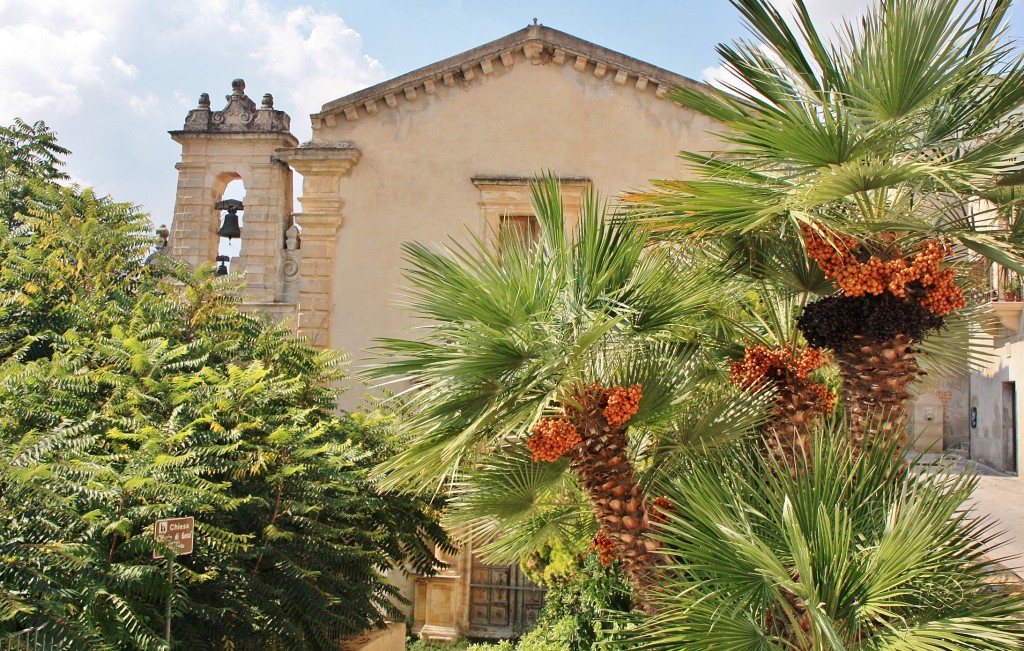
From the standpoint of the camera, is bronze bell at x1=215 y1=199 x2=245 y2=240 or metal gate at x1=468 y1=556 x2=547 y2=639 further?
bronze bell at x1=215 y1=199 x2=245 y2=240

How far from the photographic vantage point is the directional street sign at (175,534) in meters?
5.62

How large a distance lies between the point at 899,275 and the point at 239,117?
11998 millimetres

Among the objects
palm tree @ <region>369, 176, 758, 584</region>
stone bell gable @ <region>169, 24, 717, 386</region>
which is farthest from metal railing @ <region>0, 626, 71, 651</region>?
stone bell gable @ <region>169, 24, 717, 386</region>

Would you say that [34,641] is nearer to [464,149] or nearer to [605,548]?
[605,548]

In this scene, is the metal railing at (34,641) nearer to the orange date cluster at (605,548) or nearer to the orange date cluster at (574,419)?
the orange date cluster at (574,419)

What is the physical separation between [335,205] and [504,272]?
9202 mm

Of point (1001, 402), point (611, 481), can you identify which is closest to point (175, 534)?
point (611, 481)

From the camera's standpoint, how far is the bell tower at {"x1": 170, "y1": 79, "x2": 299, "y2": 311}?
48.6ft

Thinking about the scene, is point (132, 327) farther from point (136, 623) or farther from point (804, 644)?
point (804, 644)

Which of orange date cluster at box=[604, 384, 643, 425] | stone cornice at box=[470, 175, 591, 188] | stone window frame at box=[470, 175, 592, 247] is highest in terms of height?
stone cornice at box=[470, 175, 591, 188]

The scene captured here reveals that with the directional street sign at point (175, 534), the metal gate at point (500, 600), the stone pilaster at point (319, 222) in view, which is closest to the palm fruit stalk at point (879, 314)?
the directional street sign at point (175, 534)

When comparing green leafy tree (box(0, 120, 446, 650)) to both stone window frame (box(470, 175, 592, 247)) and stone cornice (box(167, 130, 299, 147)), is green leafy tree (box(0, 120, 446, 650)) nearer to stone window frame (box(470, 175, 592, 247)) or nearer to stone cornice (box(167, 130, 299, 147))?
stone cornice (box(167, 130, 299, 147))

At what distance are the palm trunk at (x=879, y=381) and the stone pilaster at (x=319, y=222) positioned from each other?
994cm

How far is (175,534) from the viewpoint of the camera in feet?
18.7
